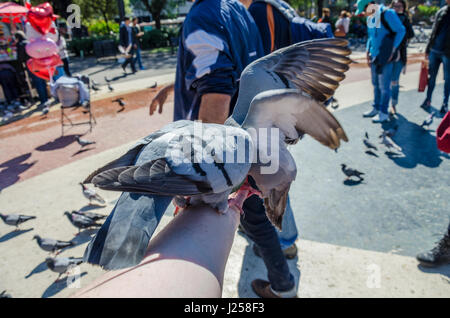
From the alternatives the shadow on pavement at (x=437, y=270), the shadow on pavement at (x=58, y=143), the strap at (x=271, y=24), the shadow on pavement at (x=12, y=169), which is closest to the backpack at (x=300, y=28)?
the strap at (x=271, y=24)

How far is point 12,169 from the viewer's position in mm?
5121

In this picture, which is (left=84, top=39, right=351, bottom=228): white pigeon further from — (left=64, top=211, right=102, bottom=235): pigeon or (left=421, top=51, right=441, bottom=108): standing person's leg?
(left=421, top=51, right=441, bottom=108): standing person's leg

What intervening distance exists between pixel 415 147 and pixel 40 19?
27.2ft

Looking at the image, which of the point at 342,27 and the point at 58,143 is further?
the point at 342,27

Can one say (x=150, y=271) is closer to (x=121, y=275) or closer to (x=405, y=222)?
(x=121, y=275)

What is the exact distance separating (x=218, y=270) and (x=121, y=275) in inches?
14.7

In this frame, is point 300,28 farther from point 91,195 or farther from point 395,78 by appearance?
point 395,78

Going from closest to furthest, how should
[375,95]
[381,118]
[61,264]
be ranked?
[61,264], [381,118], [375,95]

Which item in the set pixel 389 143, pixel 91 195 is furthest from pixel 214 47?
pixel 389 143

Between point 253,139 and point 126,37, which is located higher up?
point 126,37

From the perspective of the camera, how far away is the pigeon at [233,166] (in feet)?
4.01

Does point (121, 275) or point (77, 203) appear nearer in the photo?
point (121, 275)
